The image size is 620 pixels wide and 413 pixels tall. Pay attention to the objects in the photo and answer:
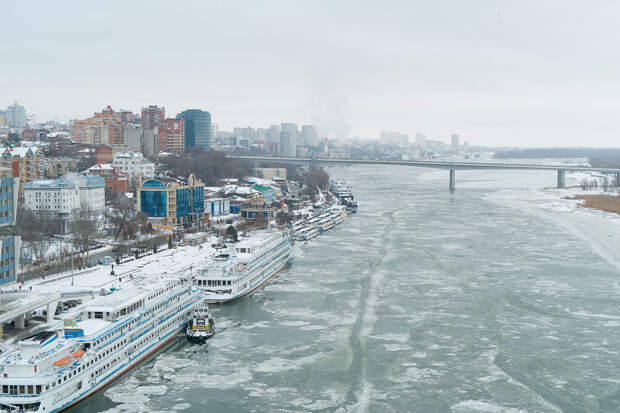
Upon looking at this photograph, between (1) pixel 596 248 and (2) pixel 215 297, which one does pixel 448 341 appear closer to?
(2) pixel 215 297

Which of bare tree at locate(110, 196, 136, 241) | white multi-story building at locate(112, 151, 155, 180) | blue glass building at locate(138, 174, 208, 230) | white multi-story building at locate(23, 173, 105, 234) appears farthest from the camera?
white multi-story building at locate(112, 151, 155, 180)

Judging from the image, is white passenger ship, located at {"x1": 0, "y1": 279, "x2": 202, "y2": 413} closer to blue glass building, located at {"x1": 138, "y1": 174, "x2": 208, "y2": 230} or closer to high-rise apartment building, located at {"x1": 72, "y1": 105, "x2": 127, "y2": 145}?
blue glass building, located at {"x1": 138, "y1": 174, "x2": 208, "y2": 230}

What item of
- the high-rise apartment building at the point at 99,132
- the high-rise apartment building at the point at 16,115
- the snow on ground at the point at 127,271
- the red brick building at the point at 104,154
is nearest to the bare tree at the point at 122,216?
the snow on ground at the point at 127,271

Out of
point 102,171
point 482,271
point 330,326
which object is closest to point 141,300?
point 330,326

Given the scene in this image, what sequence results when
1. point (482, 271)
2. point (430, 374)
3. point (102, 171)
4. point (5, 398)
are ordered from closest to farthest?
1. point (5, 398)
2. point (430, 374)
3. point (482, 271)
4. point (102, 171)

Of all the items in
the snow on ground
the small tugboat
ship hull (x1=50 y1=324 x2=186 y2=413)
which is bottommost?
ship hull (x1=50 y1=324 x2=186 y2=413)

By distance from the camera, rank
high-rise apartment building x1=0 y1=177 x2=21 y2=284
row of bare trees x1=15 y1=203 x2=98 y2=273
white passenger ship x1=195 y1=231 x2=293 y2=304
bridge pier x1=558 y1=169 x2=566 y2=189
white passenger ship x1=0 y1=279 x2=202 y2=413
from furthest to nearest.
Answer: bridge pier x1=558 y1=169 x2=566 y2=189, row of bare trees x1=15 y1=203 x2=98 y2=273, white passenger ship x1=195 y1=231 x2=293 y2=304, high-rise apartment building x1=0 y1=177 x2=21 y2=284, white passenger ship x1=0 y1=279 x2=202 y2=413

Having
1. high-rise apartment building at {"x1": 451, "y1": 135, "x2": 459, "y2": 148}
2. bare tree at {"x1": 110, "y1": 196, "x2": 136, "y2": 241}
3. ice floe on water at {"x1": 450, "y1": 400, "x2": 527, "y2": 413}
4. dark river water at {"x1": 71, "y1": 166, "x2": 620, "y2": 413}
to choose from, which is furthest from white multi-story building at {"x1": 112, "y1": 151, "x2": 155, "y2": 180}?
high-rise apartment building at {"x1": 451, "y1": 135, "x2": 459, "y2": 148}
